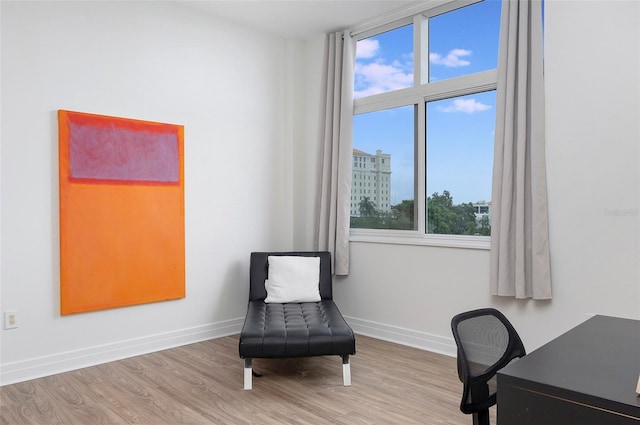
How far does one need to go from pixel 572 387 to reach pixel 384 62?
3651 millimetres

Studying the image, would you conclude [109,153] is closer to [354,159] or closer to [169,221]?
[169,221]

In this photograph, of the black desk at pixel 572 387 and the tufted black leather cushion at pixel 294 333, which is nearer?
the black desk at pixel 572 387

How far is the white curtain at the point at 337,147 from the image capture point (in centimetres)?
435

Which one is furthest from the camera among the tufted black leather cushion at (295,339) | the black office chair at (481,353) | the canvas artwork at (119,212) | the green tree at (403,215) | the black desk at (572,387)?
the green tree at (403,215)

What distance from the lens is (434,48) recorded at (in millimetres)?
3930

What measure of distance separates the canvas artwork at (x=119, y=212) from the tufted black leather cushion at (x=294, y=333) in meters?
0.91

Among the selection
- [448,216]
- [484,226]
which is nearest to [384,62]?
[448,216]

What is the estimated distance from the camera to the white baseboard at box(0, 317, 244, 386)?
3.09m

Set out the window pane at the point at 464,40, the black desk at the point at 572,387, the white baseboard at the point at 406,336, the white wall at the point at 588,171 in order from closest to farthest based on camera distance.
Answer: the black desk at the point at 572,387, the white wall at the point at 588,171, the window pane at the point at 464,40, the white baseboard at the point at 406,336

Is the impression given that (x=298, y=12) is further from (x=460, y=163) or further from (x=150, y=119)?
(x=460, y=163)

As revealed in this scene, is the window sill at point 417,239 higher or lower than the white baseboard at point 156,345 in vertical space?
higher

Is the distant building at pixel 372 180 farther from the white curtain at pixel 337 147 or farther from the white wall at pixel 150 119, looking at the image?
the white wall at pixel 150 119

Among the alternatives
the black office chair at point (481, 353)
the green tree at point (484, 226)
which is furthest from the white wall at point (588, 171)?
the black office chair at point (481, 353)

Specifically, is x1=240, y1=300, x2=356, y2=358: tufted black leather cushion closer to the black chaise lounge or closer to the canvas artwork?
the black chaise lounge
